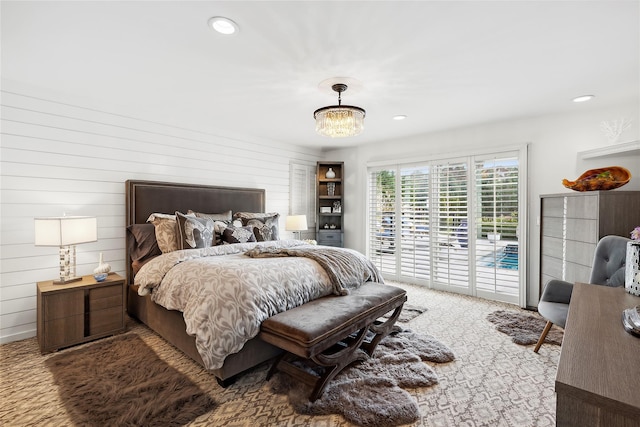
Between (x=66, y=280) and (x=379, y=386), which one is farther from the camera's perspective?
(x=66, y=280)

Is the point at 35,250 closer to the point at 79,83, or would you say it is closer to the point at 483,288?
the point at 79,83

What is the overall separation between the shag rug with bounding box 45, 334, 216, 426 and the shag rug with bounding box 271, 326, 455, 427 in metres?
0.59

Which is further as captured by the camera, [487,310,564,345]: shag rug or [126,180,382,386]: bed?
[487,310,564,345]: shag rug

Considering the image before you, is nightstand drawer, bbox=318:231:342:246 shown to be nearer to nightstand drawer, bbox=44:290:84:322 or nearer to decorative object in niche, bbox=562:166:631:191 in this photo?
decorative object in niche, bbox=562:166:631:191

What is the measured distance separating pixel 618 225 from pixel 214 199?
4.33m

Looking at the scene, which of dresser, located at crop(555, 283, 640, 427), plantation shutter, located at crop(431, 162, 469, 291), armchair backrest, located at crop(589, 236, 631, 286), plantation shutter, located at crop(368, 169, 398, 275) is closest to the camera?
dresser, located at crop(555, 283, 640, 427)

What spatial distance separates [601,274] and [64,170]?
15.7 ft

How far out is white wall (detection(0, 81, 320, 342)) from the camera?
106 inches

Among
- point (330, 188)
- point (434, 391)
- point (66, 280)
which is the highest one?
point (330, 188)

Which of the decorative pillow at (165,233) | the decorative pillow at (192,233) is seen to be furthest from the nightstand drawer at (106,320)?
the decorative pillow at (192,233)

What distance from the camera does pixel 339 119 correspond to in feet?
8.61

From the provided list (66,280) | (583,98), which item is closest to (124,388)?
(66,280)

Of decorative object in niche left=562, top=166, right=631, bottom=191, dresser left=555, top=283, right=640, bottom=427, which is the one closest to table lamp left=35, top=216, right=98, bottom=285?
dresser left=555, top=283, right=640, bottom=427

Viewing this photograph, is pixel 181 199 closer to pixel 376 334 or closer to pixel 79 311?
pixel 79 311
